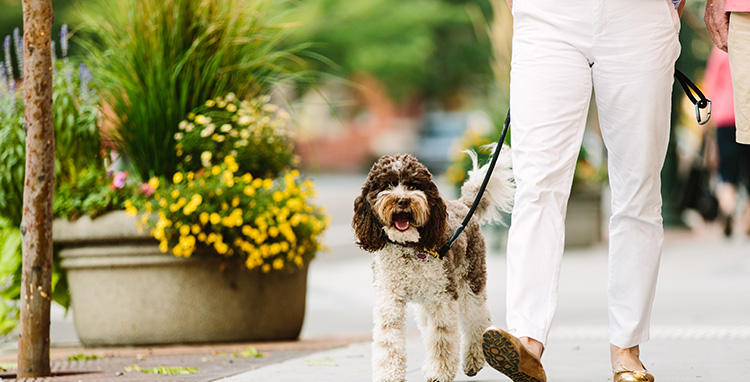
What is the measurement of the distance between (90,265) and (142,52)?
4.35ft

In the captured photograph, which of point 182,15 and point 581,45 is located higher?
point 182,15

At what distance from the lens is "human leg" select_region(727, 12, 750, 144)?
3959 mm

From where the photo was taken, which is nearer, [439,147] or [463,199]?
[463,199]

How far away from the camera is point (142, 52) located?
6.38 meters

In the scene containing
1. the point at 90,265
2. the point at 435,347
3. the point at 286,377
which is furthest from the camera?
the point at 90,265

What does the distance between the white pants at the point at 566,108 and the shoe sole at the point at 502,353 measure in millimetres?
177

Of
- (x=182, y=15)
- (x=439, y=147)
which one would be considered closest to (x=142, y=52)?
(x=182, y=15)

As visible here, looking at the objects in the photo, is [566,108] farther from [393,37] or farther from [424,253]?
[393,37]

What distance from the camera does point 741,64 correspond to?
3971 mm

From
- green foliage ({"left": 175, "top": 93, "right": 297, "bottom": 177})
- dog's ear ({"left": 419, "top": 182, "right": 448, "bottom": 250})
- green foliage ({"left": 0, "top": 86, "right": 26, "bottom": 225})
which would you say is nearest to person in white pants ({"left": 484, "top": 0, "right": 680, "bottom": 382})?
dog's ear ({"left": 419, "top": 182, "right": 448, "bottom": 250})

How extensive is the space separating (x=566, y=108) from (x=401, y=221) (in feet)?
2.51

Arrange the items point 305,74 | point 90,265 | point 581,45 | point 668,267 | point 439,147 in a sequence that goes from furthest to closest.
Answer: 1. point 439,147
2. point 668,267
3. point 305,74
4. point 90,265
5. point 581,45

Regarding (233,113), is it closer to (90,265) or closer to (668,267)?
(90,265)

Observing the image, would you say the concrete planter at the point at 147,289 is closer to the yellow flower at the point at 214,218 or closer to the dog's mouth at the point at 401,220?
the yellow flower at the point at 214,218
